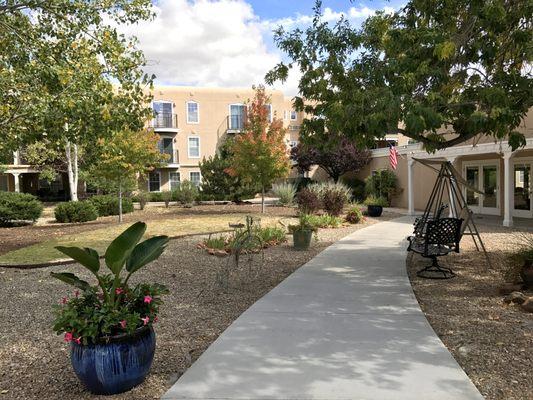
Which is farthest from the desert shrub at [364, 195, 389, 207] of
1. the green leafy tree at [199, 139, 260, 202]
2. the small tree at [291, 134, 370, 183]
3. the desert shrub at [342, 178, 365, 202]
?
the green leafy tree at [199, 139, 260, 202]

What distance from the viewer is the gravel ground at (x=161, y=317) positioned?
12.5 feet

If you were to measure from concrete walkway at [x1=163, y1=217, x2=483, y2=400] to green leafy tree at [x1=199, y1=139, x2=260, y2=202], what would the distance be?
20.8 metres

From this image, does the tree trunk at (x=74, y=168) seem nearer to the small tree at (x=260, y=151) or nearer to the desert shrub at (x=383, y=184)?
the small tree at (x=260, y=151)

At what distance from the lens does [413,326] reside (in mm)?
5059

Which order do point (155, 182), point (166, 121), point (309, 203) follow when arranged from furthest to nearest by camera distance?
point (155, 182)
point (166, 121)
point (309, 203)

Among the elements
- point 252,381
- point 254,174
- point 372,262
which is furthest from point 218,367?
point 254,174

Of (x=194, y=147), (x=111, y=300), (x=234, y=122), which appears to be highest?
(x=234, y=122)

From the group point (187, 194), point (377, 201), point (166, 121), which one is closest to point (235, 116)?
point (166, 121)

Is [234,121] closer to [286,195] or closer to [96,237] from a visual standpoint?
[286,195]

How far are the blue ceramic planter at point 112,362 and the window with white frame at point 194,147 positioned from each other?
3407cm

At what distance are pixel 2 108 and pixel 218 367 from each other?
6.86 metres

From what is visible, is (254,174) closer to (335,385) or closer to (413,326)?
(413,326)

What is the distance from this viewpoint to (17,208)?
→ 17781mm

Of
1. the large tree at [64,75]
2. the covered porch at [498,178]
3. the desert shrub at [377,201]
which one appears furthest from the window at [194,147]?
the large tree at [64,75]
